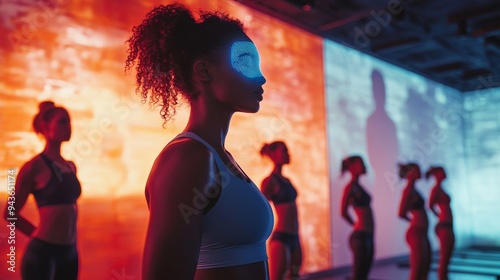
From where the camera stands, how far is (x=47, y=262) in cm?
266

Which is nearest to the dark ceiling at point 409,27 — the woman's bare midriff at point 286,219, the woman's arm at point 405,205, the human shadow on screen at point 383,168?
the human shadow on screen at point 383,168

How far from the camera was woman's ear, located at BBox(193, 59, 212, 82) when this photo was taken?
895 millimetres

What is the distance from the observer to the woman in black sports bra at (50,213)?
265 centimetres

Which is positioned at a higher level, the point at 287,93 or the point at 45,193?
the point at 287,93

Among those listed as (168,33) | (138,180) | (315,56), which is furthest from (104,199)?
(315,56)

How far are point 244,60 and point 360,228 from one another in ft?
12.2

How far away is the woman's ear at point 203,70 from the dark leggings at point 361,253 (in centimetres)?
367

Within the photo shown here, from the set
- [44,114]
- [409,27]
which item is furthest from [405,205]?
[44,114]

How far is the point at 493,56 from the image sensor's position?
23.5 ft

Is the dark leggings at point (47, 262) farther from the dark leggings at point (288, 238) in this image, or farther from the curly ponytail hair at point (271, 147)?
the curly ponytail hair at point (271, 147)

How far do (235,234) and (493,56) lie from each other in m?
7.66

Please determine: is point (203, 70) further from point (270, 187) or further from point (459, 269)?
point (459, 269)

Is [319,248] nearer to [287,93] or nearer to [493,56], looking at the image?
[287,93]

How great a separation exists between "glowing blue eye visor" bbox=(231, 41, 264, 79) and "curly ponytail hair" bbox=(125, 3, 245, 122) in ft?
0.09
